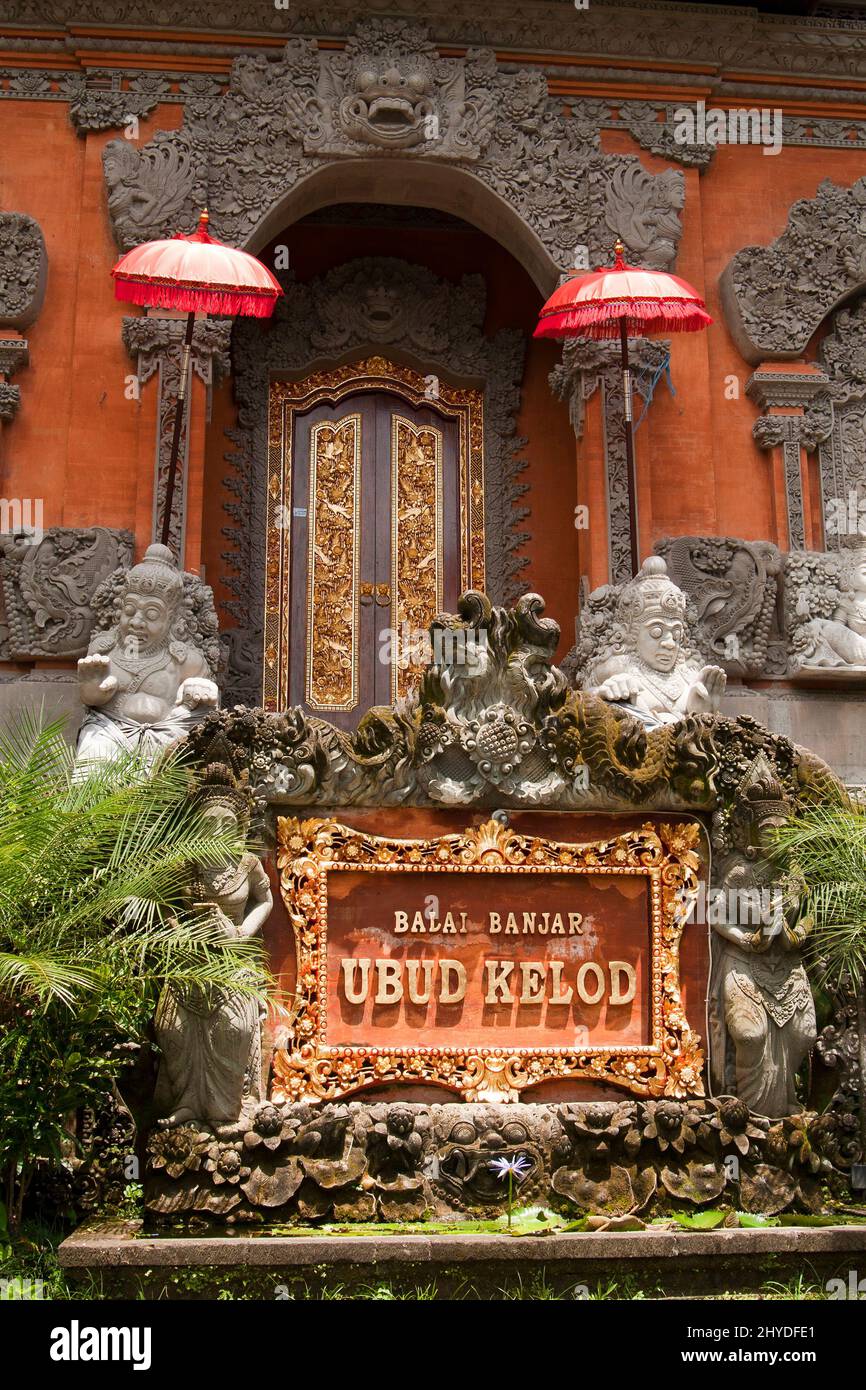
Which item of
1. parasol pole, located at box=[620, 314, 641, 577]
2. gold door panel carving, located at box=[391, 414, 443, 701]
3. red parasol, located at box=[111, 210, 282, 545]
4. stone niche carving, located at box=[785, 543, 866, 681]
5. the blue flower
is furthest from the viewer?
gold door panel carving, located at box=[391, 414, 443, 701]

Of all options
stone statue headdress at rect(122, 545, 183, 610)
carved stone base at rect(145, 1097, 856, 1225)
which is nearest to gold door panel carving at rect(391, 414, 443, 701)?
stone statue headdress at rect(122, 545, 183, 610)

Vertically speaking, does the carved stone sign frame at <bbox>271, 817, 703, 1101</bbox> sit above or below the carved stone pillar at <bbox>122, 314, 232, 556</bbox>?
below

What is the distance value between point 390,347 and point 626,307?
343 cm

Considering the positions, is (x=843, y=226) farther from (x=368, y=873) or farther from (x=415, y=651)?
(x=368, y=873)

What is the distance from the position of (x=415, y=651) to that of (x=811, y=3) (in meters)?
6.72

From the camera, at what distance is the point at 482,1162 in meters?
6.42

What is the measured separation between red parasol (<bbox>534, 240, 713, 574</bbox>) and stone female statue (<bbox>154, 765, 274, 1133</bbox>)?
21.2ft

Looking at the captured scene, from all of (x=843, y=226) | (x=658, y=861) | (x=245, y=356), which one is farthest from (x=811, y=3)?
(x=658, y=861)

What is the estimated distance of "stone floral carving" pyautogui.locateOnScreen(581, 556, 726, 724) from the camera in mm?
10367

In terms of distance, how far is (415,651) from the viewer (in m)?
13.7

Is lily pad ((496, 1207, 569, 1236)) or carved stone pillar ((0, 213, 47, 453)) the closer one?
lily pad ((496, 1207, 569, 1236))

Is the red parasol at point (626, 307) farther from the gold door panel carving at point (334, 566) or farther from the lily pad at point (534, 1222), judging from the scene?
the lily pad at point (534, 1222)

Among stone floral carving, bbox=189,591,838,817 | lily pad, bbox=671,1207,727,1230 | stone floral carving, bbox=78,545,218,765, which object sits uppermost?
stone floral carving, bbox=78,545,218,765

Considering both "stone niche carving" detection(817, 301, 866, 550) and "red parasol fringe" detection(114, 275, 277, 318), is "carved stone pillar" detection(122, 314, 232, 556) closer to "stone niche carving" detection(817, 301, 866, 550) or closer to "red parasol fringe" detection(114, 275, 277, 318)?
"red parasol fringe" detection(114, 275, 277, 318)
